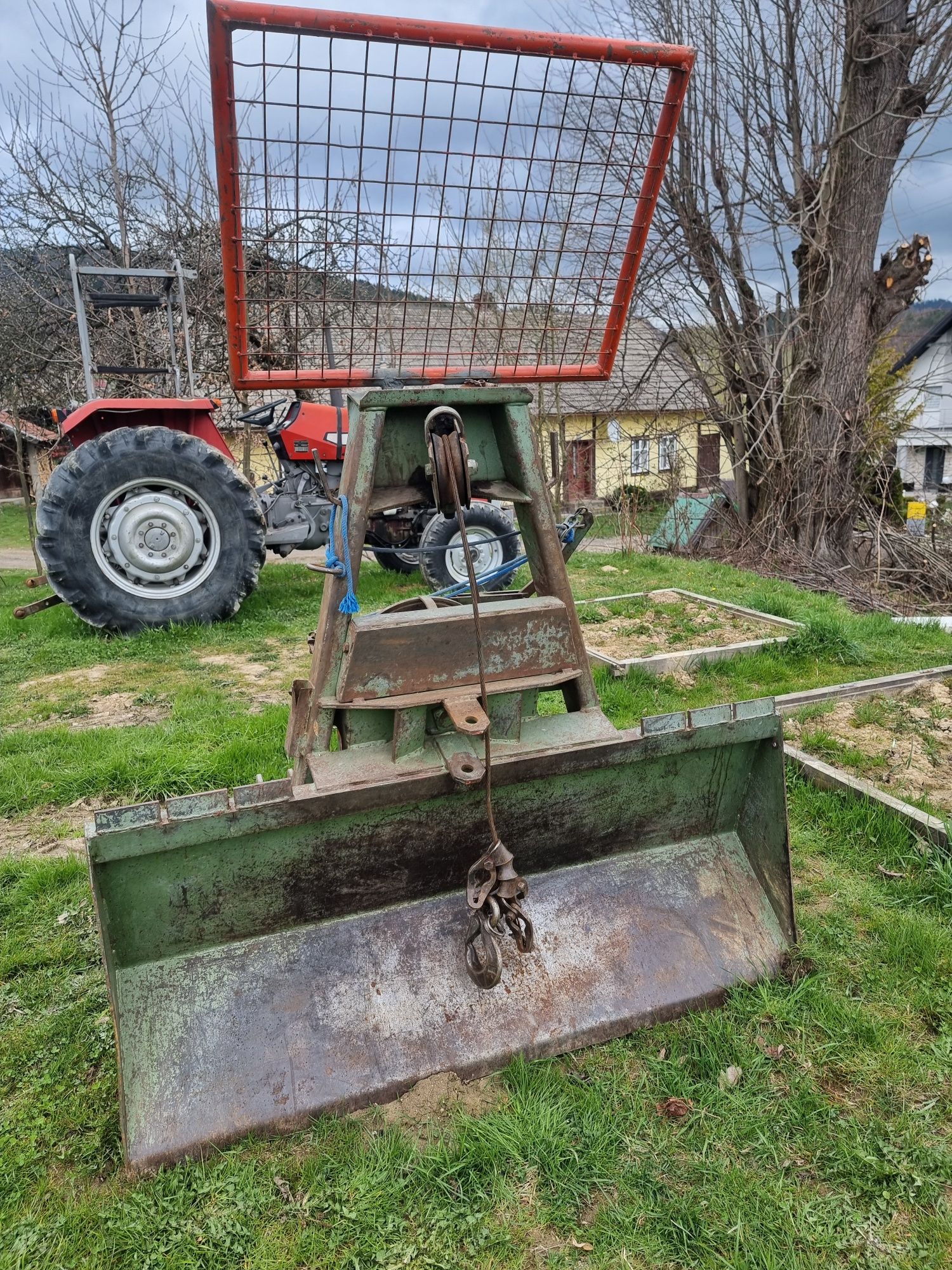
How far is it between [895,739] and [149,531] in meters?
4.26

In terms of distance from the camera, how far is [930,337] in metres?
23.8

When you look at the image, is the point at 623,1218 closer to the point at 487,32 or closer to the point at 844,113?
the point at 487,32

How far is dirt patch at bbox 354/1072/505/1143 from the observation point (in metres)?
1.61

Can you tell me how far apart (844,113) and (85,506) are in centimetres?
737

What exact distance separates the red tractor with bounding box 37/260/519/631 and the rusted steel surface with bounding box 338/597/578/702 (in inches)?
103

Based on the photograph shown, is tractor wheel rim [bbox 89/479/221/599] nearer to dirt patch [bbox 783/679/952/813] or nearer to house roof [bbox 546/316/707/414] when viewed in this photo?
dirt patch [bbox 783/679/952/813]

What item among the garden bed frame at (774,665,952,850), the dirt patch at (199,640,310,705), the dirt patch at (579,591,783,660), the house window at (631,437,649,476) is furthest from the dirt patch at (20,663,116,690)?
the house window at (631,437,649,476)

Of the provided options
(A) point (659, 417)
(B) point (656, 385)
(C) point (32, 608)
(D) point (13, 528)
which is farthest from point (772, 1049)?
(D) point (13, 528)

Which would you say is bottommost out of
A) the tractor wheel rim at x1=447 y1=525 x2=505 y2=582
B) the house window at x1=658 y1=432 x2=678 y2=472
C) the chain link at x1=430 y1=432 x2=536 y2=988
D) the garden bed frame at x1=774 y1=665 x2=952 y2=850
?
the garden bed frame at x1=774 y1=665 x2=952 y2=850

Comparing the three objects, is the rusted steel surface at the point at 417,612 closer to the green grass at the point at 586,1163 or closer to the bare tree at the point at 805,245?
the green grass at the point at 586,1163

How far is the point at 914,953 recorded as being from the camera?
2041 millimetres

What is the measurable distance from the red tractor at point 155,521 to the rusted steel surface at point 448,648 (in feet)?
8.58

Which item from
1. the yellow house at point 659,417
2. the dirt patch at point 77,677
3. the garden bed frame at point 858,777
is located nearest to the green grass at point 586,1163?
the garden bed frame at point 858,777

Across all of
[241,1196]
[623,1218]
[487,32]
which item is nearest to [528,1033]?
[623,1218]
